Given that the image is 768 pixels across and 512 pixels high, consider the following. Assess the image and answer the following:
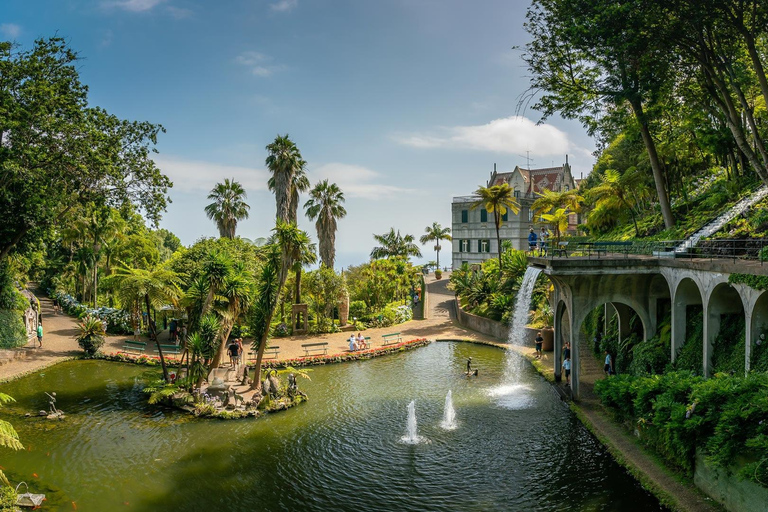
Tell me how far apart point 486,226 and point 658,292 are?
40.4 meters

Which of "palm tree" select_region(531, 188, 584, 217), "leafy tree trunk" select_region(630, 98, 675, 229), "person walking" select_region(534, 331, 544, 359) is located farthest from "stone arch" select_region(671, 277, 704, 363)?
"palm tree" select_region(531, 188, 584, 217)

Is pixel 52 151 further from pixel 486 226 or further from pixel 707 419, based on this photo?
pixel 486 226

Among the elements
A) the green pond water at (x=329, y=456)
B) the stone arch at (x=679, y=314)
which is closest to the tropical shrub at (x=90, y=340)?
the green pond water at (x=329, y=456)

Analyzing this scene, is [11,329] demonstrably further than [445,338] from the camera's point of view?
No

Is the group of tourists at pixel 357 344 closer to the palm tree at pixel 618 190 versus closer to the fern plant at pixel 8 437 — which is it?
the fern plant at pixel 8 437

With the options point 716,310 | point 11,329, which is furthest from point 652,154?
point 11,329

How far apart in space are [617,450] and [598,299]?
6.46 meters

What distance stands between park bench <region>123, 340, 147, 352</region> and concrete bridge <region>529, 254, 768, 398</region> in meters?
22.3

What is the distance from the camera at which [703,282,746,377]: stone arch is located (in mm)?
15789

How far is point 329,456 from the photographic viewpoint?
50.1 ft

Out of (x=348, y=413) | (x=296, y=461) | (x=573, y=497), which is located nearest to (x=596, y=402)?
(x=573, y=497)

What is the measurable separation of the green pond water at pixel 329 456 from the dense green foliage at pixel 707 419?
1.51 metres

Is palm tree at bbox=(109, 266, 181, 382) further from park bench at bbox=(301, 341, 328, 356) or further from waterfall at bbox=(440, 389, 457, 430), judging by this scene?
waterfall at bbox=(440, 389, 457, 430)

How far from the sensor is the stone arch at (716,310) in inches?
622
